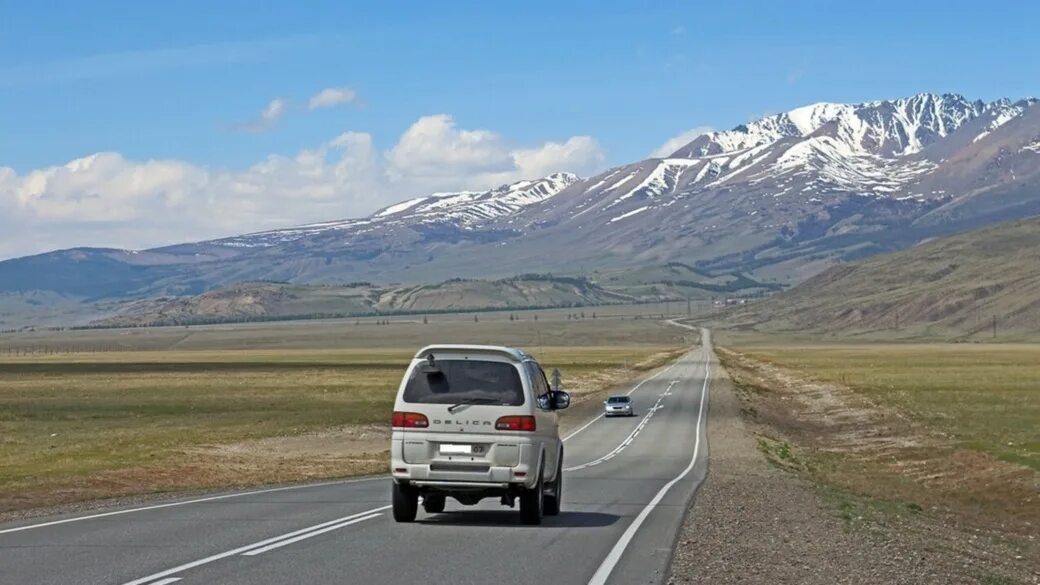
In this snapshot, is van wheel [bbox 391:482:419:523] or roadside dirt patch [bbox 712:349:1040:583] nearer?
van wheel [bbox 391:482:419:523]

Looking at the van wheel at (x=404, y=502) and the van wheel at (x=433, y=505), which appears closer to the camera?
the van wheel at (x=404, y=502)

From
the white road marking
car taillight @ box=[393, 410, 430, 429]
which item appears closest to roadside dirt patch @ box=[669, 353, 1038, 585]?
car taillight @ box=[393, 410, 430, 429]

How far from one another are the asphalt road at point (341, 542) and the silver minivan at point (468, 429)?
0.72 meters

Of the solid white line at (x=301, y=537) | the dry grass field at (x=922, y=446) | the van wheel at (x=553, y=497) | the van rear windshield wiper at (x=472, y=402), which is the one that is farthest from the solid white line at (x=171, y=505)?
the dry grass field at (x=922, y=446)

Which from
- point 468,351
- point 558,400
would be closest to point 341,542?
point 468,351

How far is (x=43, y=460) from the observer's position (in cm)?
4084

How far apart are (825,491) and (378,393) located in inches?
Answer: 2339

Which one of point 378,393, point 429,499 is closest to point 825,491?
point 429,499

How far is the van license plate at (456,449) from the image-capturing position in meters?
21.6

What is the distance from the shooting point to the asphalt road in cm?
1692

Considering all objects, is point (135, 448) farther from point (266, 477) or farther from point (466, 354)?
point (466, 354)

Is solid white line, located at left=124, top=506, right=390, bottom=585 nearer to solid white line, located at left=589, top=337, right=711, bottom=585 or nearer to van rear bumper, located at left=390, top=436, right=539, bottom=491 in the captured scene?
van rear bumper, located at left=390, top=436, right=539, bottom=491

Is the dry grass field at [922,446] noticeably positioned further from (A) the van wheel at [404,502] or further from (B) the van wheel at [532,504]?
(A) the van wheel at [404,502]

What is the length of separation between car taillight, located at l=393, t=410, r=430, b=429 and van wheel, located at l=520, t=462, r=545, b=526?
6.14ft
